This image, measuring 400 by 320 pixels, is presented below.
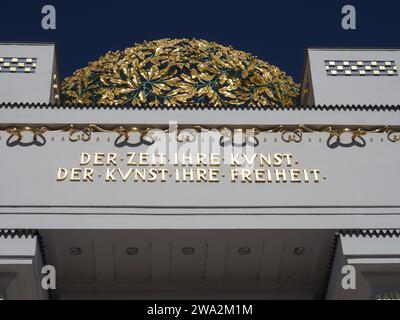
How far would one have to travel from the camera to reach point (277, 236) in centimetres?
1147

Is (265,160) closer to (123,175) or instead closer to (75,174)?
(123,175)

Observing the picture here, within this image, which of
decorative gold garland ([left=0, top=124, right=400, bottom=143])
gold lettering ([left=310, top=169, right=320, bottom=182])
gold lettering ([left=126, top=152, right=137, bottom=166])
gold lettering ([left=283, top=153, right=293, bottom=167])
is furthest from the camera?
decorative gold garland ([left=0, top=124, right=400, bottom=143])

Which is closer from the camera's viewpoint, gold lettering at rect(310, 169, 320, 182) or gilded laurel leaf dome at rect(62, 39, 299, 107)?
gold lettering at rect(310, 169, 320, 182)

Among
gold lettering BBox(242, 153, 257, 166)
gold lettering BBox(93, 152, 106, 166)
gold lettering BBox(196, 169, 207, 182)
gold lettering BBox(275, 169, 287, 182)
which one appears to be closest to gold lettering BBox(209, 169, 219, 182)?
gold lettering BBox(196, 169, 207, 182)

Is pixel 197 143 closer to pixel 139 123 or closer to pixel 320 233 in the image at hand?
pixel 139 123

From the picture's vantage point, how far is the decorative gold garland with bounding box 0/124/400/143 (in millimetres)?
12328

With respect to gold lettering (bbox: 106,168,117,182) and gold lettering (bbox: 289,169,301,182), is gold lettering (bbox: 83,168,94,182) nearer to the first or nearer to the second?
gold lettering (bbox: 106,168,117,182)

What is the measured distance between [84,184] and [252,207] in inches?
83.8

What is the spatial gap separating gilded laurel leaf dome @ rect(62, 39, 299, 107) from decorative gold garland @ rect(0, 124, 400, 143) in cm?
103

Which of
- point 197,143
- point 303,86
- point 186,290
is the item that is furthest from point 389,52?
point 186,290

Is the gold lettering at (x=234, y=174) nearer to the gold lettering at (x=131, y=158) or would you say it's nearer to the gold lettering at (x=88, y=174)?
the gold lettering at (x=131, y=158)

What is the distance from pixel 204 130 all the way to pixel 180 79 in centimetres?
180

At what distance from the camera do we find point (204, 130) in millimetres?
12383

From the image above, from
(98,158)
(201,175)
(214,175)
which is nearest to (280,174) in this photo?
(214,175)
